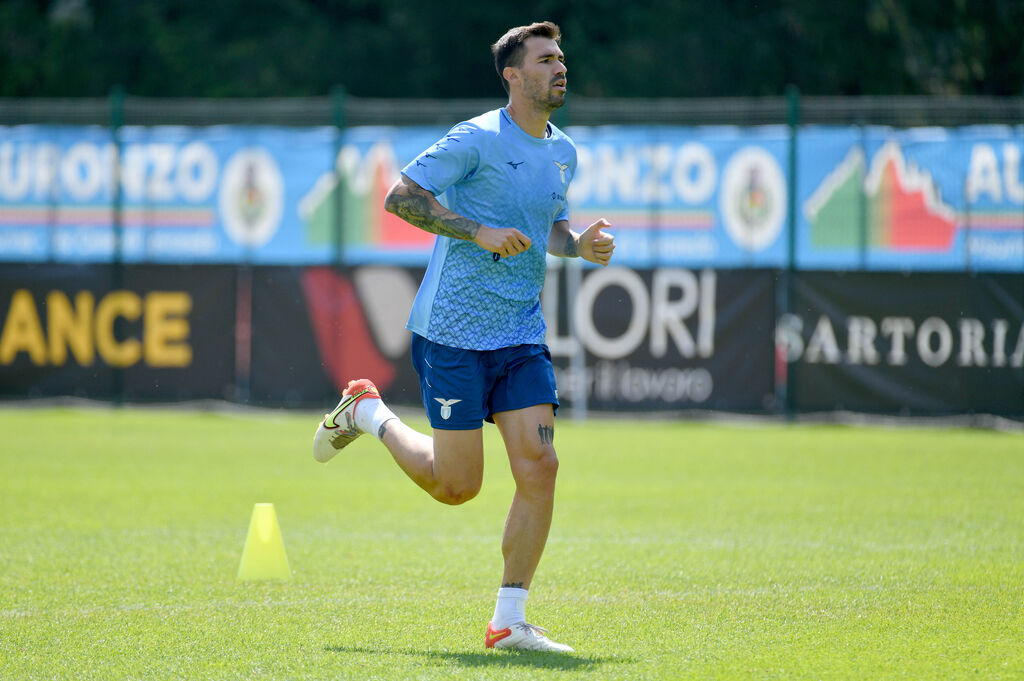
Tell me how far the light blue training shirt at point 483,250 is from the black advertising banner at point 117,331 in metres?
11.4

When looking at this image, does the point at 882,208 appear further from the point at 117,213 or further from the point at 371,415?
the point at 371,415

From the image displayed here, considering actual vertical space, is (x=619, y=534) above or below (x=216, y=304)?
below

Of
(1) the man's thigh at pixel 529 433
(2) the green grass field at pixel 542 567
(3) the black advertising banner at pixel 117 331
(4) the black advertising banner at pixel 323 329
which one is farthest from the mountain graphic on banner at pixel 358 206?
(1) the man's thigh at pixel 529 433

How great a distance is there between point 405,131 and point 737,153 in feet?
13.1

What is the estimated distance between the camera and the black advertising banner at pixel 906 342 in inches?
599

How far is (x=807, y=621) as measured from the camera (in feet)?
19.3

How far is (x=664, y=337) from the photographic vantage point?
16.0 meters

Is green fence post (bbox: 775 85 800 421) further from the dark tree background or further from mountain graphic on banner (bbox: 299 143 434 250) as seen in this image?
the dark tree background

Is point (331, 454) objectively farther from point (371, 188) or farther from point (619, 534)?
point (371, 188)

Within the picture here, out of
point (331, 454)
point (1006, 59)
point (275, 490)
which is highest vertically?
point (1006, 59)

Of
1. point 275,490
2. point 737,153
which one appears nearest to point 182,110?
point 737,153

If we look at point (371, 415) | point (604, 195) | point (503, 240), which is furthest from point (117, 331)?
point (503, 240)

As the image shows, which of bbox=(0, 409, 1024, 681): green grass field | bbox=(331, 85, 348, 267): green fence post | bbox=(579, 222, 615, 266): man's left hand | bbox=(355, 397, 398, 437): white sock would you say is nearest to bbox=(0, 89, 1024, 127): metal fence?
bbox=(331, 85, 348, 267): green fence post

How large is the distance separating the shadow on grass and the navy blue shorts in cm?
94
